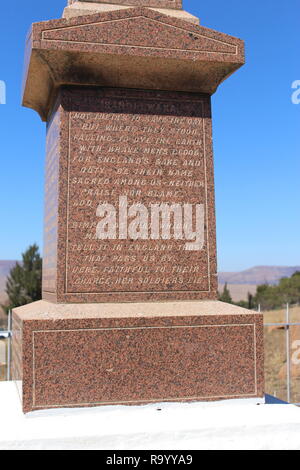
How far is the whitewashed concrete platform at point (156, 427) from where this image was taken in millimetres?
3662

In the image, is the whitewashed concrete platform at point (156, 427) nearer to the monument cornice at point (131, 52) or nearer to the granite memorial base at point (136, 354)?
the granite memorial base at point (136, 354)

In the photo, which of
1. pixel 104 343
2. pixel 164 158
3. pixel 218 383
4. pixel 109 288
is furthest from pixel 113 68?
pixel 218 383

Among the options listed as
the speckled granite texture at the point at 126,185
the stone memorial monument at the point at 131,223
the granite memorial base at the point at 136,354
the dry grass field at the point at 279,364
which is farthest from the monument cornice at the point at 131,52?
the dry grass field at the point at 279,364

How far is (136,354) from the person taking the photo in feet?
13.9

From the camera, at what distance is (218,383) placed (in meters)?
4.39

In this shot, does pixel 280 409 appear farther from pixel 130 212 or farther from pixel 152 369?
pixel 130 212

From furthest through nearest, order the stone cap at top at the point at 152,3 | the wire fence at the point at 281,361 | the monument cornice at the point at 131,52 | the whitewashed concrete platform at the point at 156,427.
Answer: the wire fence at the point at 281,361 < the stone cap at top at the point at 152,3 < the monument cornice at the point at 131,52 < the whitewashed concrete platform at the point at 156,427

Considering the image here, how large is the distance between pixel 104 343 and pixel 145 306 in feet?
1.85

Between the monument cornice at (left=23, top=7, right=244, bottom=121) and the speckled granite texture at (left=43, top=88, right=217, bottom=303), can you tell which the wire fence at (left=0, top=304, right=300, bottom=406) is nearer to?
the speckled granite texture at (left=43, top=88, right=217, bottom=303)

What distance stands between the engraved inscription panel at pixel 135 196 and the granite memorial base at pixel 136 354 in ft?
1.21

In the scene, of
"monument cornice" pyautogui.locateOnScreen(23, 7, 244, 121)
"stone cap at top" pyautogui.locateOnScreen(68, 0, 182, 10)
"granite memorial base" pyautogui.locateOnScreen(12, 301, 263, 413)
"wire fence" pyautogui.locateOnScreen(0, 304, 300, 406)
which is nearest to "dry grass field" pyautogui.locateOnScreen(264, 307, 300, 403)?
"wire fence" pyautogui.locateOnScreen(0, 304, 300, 406)

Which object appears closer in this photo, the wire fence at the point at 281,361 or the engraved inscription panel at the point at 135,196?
the engraved inscription panel at the point at 135,196

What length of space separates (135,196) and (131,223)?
0.26 metres

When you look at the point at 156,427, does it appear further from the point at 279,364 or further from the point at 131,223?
the point at 279,364
